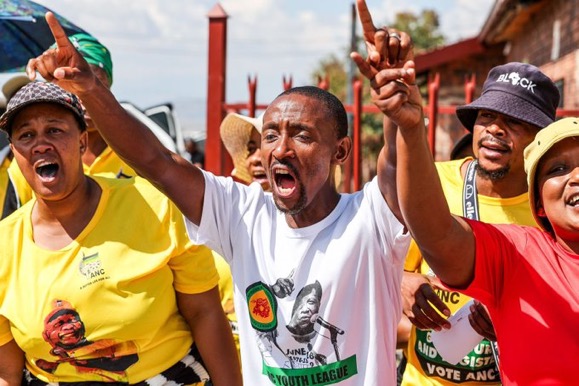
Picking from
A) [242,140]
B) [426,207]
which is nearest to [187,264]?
[426,207]

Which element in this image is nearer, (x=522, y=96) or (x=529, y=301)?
(x=529, y=301)

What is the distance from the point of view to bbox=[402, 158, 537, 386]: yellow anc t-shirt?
3.25 meters

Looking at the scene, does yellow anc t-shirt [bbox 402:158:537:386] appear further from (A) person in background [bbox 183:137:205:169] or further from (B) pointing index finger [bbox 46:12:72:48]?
(A) person in background [bbox 183:137:205:169]

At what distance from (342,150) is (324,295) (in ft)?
1.76

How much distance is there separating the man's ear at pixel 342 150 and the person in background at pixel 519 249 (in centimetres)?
58

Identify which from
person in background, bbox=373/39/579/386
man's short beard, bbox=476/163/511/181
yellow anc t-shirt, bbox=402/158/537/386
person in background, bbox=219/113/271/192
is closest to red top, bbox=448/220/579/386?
person in background, bbox=373/39/579/386

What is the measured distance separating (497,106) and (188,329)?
1560mm

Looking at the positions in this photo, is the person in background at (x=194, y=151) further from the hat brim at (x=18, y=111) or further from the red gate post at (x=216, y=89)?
the hat brim at (x=18, y=111)

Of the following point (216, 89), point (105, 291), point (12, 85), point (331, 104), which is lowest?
point (105, 291)

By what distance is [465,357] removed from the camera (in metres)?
3.25

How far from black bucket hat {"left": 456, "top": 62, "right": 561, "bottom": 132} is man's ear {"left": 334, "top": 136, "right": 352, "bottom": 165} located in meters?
0.82

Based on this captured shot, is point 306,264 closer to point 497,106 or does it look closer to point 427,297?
point 427,297

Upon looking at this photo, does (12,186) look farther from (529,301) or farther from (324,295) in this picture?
(529,301)

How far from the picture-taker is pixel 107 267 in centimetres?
307
